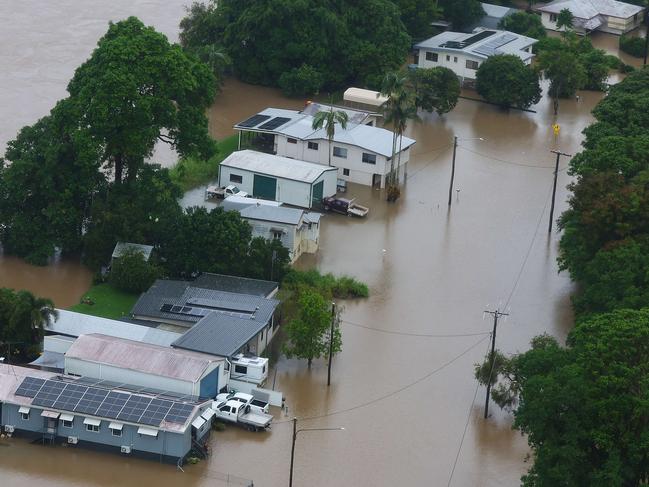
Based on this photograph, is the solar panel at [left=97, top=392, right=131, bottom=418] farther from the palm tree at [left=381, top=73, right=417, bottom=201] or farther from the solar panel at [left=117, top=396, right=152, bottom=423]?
the palm tree at [left=381, top=73, right=417, bottom=201]

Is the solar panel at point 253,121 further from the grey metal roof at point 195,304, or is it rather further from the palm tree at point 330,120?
the grey metal roof at point 195,304

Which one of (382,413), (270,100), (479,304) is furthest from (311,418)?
(270,100)

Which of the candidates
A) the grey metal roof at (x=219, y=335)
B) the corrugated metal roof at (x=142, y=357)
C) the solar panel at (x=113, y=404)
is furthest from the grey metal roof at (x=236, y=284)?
the solar panel at (x=113, y=404)

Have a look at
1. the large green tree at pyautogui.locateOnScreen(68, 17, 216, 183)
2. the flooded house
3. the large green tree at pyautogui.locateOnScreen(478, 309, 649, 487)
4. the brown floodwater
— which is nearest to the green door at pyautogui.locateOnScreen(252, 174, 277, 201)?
the brown floodwater

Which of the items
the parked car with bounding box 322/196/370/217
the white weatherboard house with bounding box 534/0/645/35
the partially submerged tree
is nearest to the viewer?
the partially submerged tree

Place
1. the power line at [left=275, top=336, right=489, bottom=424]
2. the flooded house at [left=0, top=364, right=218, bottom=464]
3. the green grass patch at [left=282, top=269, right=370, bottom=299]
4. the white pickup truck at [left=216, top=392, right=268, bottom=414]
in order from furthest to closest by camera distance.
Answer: the green grass patch at [left=282, top=269, right=370, bottom=299], the power line at [left=275, top=336, right=489, bottom=424], the white pickup truck at [left=216, top=392, right=268, bottom=414], the flooded house at [left=0, top=364, right=218, bottom=464]

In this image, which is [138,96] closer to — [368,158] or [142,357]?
[142,357]

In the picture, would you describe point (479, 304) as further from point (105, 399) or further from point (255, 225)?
point (105, 399)
